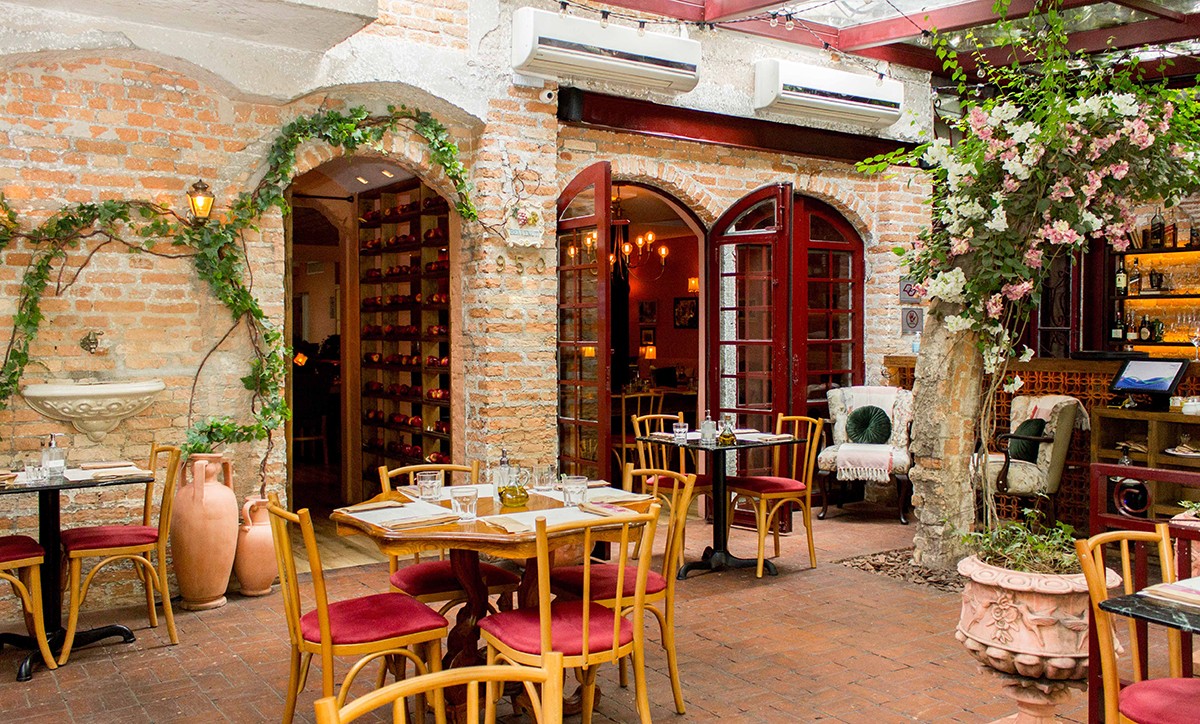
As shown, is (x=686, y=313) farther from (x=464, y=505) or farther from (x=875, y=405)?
(x=464, y=505)

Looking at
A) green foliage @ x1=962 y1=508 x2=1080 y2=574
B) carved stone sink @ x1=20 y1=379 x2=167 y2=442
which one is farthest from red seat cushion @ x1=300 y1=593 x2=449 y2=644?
carved stone sink @ x1=20 y1=379 x2=167 y2=442

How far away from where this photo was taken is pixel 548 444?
6.68m

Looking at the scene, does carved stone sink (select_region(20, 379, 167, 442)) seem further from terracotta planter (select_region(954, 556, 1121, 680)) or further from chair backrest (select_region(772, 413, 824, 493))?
terracotta planter (select_region(954, 556, 1121, 680))

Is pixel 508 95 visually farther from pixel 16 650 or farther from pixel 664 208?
pixel 664 208

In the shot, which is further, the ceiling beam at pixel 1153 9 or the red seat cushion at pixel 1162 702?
the ceiling beam at pixel 1153 9

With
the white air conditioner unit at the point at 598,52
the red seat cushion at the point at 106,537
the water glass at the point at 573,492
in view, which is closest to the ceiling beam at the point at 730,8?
the white air conditioner unit at the point at 598,52

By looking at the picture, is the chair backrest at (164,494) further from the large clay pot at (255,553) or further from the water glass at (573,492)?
the water glass at (573,492)

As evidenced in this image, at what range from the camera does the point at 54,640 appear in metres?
4.59

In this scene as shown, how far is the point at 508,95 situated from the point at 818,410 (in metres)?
3.71

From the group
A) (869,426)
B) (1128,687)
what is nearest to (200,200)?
(1128,687)

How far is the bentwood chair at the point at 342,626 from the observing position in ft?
10.6

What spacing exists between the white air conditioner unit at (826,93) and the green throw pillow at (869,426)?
2.33m

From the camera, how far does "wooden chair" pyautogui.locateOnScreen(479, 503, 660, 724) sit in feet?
10.4

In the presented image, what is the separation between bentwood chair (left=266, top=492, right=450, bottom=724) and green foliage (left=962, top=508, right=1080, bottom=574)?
6.13ft
